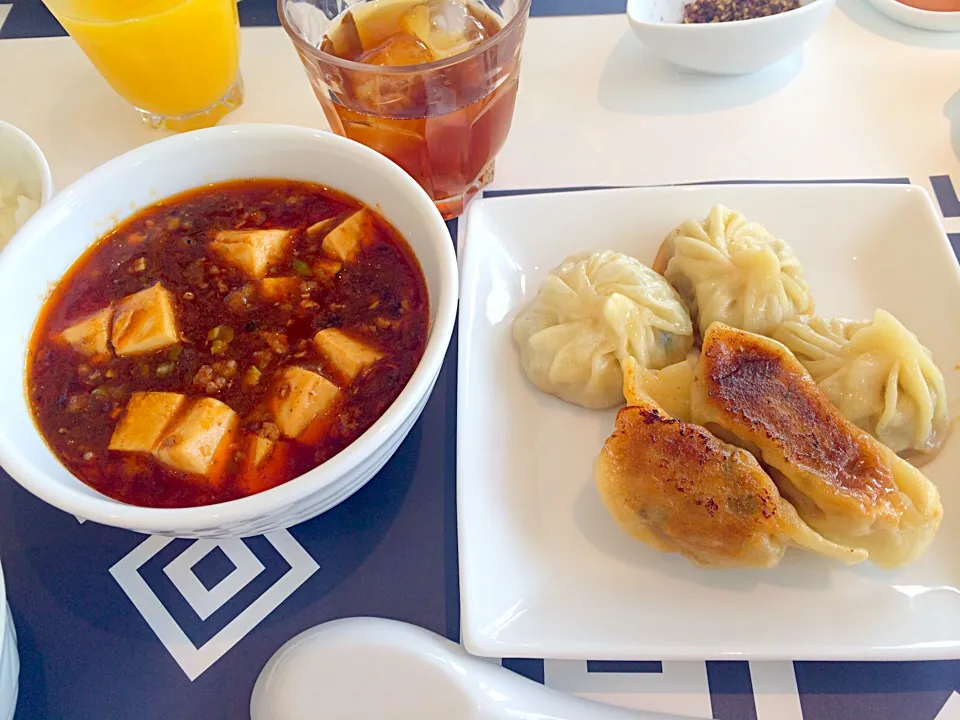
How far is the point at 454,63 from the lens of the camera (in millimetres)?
1311

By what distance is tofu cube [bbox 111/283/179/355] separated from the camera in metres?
1.12

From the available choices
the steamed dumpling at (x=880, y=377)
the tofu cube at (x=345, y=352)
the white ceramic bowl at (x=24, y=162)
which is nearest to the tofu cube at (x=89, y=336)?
the tofu cube at (x=345, y=352)

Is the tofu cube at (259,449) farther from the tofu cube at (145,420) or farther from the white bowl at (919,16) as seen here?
the white bowl at (919,16)

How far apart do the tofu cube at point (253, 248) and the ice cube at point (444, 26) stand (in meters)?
0.55

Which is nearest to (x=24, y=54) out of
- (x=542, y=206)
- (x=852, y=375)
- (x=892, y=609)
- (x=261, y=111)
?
(x=261, y=111)

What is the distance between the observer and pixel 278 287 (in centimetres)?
119

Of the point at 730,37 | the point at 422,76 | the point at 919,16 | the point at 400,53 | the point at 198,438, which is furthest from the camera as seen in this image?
the point at 919,16

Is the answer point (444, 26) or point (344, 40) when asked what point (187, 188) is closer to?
point (344, 40)

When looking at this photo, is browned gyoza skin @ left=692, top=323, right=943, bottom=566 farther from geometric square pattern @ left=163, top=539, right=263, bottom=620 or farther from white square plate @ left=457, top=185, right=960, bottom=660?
geometric square pattern @ left=163, top=539, right=263, bottom=620

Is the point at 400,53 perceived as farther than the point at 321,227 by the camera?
Yes

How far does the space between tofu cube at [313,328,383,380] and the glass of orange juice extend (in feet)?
2.98

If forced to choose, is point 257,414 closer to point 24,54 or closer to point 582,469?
point 582,469

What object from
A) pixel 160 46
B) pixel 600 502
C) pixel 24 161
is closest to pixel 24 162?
pixel 24 161

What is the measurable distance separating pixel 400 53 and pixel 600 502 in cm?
98
